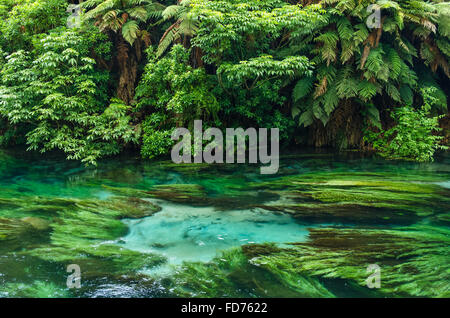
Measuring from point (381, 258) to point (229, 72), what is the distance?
4455 mm

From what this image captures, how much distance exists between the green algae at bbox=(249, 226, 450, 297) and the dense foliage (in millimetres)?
3709

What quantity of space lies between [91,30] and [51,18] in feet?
2.99

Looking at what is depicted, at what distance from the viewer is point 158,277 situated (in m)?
2.34

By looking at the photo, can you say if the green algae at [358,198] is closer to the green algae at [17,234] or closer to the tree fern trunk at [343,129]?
the green algae at [17,234]

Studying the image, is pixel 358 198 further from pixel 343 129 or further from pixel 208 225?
pixel 343 129

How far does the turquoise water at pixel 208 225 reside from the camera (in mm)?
2250

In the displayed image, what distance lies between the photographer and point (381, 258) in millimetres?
2520

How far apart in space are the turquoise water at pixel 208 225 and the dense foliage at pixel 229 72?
1198 millimetres

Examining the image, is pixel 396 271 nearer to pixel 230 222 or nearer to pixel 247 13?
pixel 230 222

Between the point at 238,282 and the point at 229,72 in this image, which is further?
the point at 229,72

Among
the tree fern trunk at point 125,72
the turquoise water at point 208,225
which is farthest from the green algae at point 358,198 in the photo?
the tree fern trunk at point 125,72

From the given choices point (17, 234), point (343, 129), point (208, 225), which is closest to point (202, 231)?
point (208, 225)

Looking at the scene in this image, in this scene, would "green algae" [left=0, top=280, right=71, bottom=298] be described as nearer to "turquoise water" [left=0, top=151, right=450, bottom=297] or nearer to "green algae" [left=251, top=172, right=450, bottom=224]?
"turquoise water" [left=0, top=151, right=450, bottom=297]

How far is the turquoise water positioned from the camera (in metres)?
2.25
